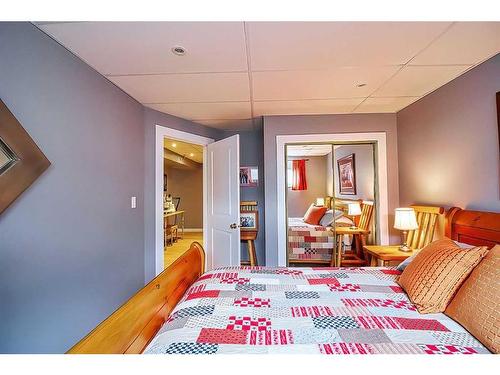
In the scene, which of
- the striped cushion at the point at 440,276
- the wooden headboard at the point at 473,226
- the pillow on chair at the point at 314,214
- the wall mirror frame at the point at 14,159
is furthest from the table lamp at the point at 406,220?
the wall mirror frame at the point at 14,159

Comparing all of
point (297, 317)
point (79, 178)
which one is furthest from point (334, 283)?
point (79, 178)

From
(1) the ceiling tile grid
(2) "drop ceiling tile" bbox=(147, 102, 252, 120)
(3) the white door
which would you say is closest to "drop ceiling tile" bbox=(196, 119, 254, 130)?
(2) "drop ceiling tile" bbox=(147, 102, 252, 120)

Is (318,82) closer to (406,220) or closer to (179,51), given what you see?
(179,51)

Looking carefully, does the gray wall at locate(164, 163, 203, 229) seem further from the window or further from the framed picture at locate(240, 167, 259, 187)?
the window

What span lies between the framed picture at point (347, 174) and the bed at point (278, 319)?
5.24 feet

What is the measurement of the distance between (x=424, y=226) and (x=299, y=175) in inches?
57.2

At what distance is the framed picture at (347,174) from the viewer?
10.3 feet

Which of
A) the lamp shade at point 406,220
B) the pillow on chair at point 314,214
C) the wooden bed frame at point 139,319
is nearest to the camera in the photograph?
the wooden bed frame at point 139,319

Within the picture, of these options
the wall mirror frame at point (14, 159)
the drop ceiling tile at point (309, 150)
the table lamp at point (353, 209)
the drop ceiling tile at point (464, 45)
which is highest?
the drop ceiling tile at point (464, 45)

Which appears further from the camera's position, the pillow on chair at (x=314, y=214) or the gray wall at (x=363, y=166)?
the pillow on chair at (x=314, y=214)

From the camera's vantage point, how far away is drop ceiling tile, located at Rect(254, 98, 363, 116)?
2.58 metres

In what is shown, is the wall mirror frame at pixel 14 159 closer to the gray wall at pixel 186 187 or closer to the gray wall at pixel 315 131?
the gray wall at pixel 315 131

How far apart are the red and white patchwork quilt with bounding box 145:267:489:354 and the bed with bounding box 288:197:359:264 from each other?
165 centimetres

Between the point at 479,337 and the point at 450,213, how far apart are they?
1.37 metres
